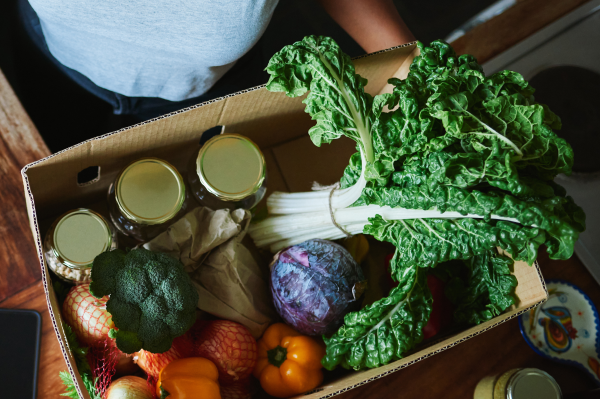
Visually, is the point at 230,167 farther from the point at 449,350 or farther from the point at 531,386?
A: the point at 531,386

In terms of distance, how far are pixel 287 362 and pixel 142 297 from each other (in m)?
0.32

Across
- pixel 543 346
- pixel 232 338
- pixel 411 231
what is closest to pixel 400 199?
pixel 411 231

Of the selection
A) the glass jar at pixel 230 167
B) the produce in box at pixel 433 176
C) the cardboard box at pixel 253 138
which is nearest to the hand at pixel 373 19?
the cardboard box at pixel 253 138

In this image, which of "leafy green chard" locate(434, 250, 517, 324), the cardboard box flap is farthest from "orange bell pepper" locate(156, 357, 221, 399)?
"leafy green chard" locate(434, 250, 517, 324)

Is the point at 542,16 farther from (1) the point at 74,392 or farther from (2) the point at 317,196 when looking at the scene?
(1) the point at 74,392

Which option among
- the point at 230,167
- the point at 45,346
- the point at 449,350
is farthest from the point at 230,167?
the point at 449,350

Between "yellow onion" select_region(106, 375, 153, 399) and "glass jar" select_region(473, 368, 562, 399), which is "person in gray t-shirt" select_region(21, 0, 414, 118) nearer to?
"yellow onion" select_region(106, 375, 153, 399)

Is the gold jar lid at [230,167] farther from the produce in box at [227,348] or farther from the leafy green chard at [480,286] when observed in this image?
the leafy green chard at [480,286]

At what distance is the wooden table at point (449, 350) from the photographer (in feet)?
2.85

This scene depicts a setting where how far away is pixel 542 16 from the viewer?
1219 mm

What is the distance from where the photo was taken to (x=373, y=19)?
1089 mm

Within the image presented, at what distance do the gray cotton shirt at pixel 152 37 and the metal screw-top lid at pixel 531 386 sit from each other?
864mm

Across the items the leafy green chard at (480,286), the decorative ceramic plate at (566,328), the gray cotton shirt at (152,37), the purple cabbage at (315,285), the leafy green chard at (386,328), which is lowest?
the decorative ceramic plate at (566,328)

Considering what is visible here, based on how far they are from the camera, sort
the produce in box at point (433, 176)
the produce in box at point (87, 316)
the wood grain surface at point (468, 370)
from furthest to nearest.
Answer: the wood grain surface at point (468, 370) < the produce in box at point (87, 316) < the produce in box at point (433, 176)
